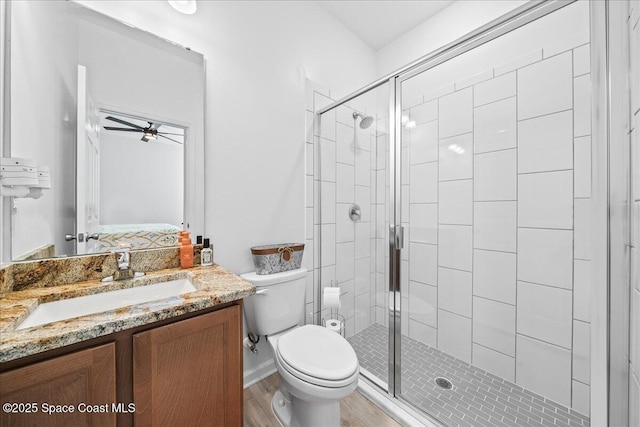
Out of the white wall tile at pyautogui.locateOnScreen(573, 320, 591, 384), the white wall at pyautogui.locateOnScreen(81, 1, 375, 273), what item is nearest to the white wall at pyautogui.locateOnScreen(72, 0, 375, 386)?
the white wall at pyautogui.locateOnScreen(81, 1, 375, 273)

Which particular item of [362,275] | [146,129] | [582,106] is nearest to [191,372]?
[146,129]

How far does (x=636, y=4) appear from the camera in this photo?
66 cm

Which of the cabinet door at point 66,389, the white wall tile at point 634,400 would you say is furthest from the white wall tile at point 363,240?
the cabinet door at point 66,389

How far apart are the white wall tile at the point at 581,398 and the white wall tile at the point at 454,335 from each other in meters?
0.48

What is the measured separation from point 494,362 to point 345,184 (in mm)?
1482

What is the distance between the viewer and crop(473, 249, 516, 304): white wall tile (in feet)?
4.94

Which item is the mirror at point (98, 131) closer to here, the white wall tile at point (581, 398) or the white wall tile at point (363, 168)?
the white wall tile at point (363, 168)

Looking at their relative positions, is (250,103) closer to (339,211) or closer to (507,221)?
(339,211)

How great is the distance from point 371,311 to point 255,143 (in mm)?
1371

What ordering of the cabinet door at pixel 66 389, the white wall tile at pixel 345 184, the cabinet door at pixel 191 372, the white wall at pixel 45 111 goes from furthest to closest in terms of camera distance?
the white wall tile at pixel 345 184 → the white wall at pixel 45 111 → the cabinet door at pixel 191 372 → the cabinet door at pixel 66 389

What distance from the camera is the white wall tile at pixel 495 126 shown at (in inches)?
58.6

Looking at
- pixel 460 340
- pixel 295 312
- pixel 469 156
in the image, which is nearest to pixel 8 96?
pixel 295 312

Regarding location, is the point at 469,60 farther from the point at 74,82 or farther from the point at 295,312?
the point at 74,82

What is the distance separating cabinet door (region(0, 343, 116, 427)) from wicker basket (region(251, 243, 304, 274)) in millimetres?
834
